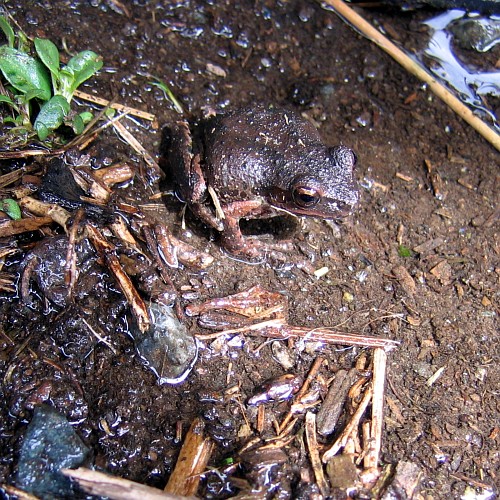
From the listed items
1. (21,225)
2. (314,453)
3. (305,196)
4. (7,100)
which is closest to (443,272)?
(305,196)

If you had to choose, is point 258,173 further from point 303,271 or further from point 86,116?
point 86,116

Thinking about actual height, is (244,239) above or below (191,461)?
above

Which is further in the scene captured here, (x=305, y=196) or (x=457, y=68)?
(x=457, y=68)

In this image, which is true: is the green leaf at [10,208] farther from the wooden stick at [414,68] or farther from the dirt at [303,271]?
the wooden stick at [414,68]

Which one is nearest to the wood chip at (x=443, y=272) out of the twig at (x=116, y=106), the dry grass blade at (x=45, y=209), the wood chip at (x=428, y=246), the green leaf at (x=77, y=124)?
the wood chip at (x=428, y=246)

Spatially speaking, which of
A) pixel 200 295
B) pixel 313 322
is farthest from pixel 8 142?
pixel 313 322

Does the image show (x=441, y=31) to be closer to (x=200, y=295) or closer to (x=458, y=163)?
(x=458, y=163)

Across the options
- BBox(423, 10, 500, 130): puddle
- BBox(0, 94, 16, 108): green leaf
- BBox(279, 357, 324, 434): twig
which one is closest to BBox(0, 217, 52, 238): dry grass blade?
BBox(0, 94, 16, 108): green leaf
